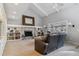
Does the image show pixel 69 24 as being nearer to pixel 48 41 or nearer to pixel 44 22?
pixel 44 22

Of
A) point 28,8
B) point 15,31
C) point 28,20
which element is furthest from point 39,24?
point 15,31

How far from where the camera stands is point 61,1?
1927 mm

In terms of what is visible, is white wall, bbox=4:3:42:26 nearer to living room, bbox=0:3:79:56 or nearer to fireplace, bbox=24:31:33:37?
living room, bbox=0:3:79:56

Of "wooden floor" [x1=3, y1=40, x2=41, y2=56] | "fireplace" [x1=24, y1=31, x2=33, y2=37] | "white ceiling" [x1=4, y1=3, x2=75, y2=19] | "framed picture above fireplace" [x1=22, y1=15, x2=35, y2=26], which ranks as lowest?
"wooden floor" [x1=3, y1=40, x2=41, y2=56]

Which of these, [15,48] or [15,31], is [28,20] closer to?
[15,31]

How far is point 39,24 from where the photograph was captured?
2057 millimetres

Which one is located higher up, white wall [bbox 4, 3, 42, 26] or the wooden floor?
white wall [bbox 4, 3, 42, 26]

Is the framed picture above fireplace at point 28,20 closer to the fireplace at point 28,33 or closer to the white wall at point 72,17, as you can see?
the fireplace at point 28,33

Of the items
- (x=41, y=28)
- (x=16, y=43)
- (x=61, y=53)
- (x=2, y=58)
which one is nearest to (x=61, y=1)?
(x=41, y=28)

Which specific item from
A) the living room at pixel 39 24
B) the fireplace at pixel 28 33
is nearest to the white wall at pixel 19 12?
the living room at pixel 39 24

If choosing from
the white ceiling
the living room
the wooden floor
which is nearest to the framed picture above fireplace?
the living room

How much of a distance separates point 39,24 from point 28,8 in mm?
450

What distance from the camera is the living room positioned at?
1927 millimetres

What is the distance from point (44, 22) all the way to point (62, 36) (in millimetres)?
545
